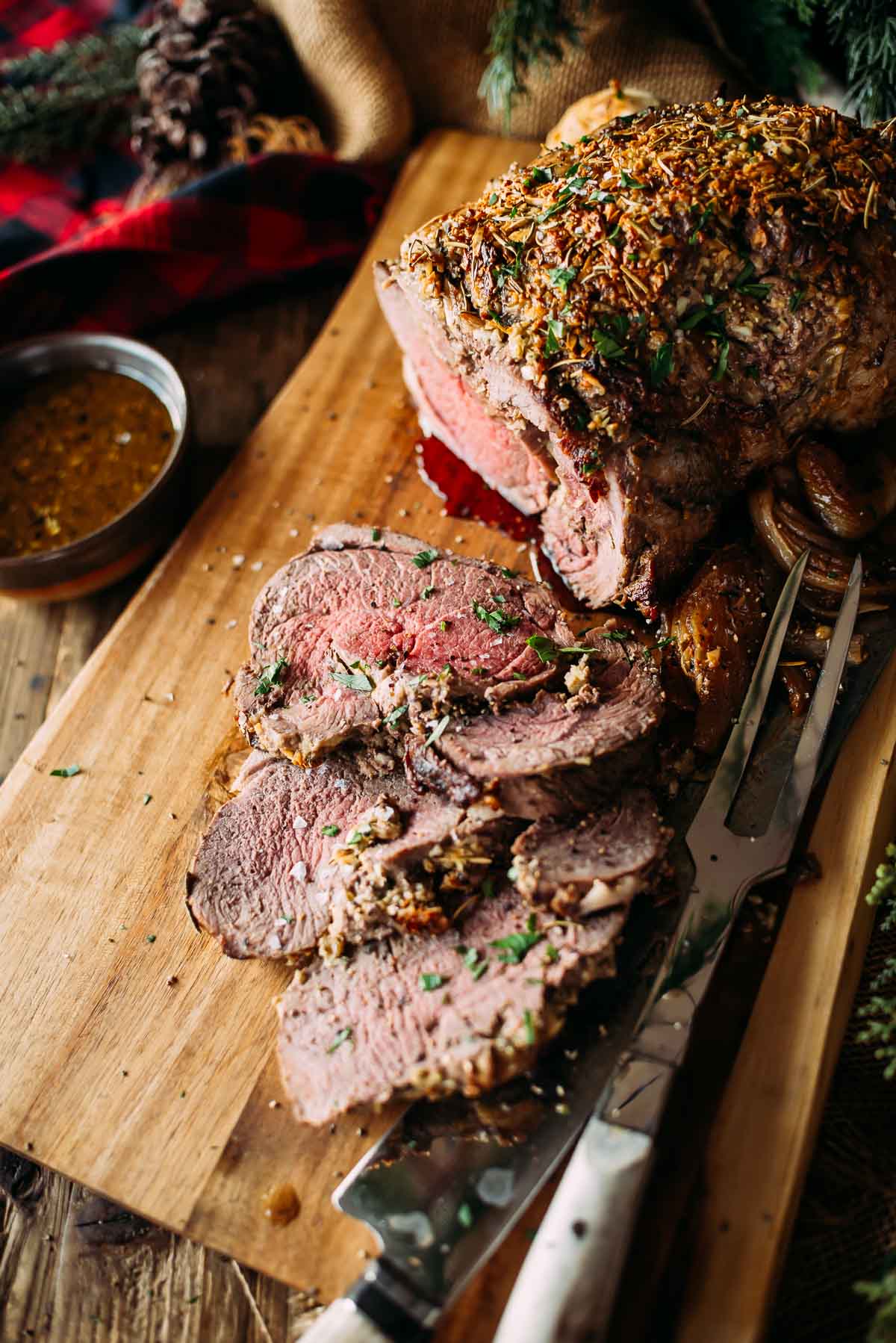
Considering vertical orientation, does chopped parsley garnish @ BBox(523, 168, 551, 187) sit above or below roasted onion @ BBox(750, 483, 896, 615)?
above

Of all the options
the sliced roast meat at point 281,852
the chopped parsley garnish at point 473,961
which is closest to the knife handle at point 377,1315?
the chopped parsley garnish at point 473,961

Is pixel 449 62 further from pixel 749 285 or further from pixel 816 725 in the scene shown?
pixel 816 725

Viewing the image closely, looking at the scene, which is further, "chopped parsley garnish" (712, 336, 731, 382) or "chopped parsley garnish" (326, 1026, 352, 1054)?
"chopped parsley garnish" (712, 336, 731, 382)

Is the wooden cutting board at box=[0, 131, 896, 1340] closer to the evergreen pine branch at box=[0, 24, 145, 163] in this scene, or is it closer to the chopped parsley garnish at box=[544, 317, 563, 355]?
the chopped parsley garnish at box=[544, 317, 563, 355]

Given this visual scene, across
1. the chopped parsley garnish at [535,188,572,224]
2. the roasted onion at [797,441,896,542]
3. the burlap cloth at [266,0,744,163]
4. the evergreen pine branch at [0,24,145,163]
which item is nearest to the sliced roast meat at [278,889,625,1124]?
the roasted onion at [797,441,896,542]

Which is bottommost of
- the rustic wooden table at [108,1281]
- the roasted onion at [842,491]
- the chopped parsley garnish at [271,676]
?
the rustic wooden table at [108,1281]

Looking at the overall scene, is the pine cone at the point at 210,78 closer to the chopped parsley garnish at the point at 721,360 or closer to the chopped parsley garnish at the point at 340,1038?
the chopped parsley garnish at the point at 721,360
